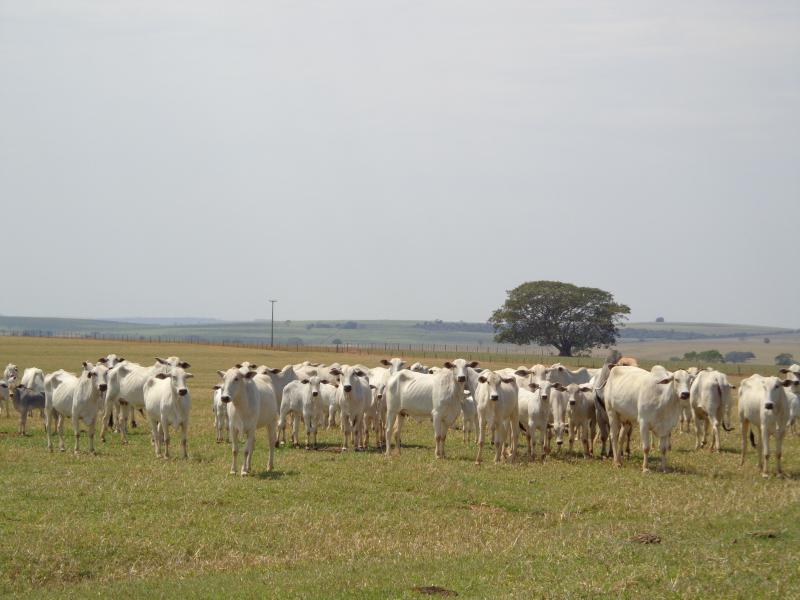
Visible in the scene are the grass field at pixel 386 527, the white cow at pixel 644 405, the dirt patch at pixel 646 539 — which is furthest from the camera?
the white cow at pixel 644 405

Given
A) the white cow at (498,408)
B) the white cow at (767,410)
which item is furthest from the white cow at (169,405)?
the white cow at (767,410)

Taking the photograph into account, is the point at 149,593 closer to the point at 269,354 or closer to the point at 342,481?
the point at 342,481

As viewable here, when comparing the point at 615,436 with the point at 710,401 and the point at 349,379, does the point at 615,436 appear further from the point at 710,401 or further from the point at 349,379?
the point at 349,379

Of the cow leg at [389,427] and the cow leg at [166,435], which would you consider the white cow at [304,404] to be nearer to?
the cow leg at [389,427]

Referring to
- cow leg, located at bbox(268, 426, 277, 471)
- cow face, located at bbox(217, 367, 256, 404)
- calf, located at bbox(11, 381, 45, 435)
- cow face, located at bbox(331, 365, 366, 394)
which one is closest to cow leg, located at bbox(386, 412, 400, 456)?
cow face, located at bbox(331, 365, 366, 394)

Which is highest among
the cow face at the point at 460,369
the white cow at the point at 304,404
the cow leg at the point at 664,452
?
the cow face at the point at 460,369

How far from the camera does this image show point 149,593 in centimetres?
1230

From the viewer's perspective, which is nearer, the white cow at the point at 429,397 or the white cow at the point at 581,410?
the white cow at the point at 429,397

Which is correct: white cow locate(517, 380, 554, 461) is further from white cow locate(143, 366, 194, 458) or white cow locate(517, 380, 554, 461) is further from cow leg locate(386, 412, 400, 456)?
white cow locate(143, 366, 194, 458)

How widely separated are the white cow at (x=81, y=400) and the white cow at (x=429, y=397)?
23.4 feet

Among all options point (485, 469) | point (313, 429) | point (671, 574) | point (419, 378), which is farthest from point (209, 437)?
point (671, 574)

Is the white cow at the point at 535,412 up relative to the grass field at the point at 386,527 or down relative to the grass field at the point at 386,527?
up

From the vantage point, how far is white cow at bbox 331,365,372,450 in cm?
2589

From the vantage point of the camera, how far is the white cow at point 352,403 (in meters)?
25.9
